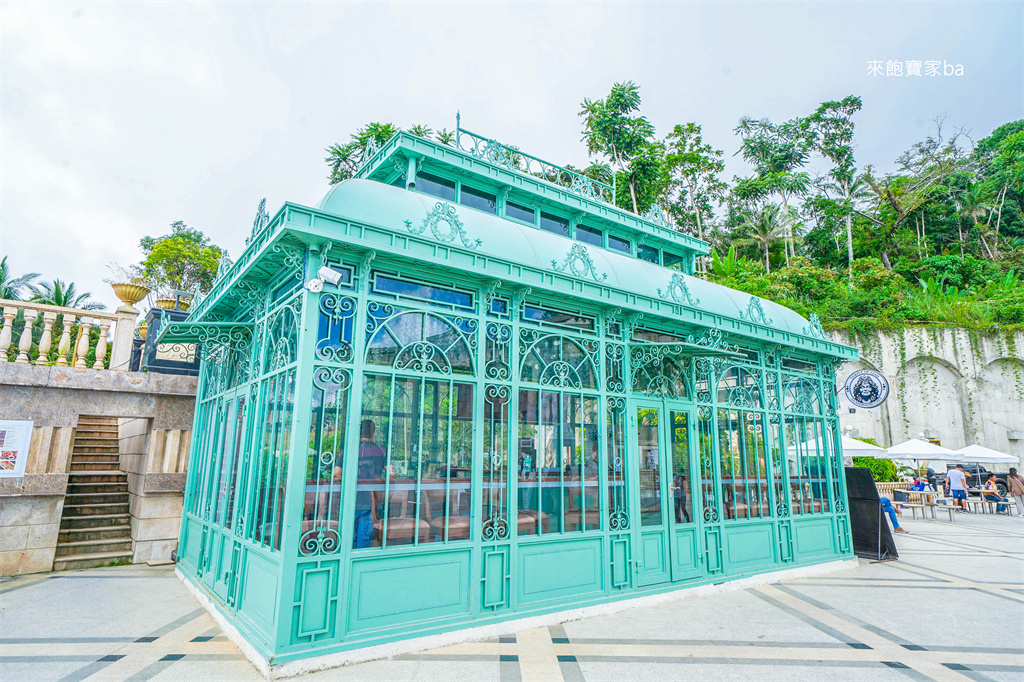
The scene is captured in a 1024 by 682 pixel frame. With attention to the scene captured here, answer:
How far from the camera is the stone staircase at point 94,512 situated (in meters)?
8.27

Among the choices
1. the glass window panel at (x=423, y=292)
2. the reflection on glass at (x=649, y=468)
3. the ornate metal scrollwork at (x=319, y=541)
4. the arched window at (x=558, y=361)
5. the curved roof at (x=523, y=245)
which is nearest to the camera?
the ornate metal scrollwork at (x=319, y=541)

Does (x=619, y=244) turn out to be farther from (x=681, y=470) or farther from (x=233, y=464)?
(x=233, y=464)

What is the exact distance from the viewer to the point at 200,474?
7.57 m

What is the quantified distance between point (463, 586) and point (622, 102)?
1110 inches

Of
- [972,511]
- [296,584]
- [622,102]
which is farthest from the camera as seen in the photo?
[622,102]

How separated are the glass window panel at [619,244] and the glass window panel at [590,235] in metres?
0.25

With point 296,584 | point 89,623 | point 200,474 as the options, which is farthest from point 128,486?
point 296,584

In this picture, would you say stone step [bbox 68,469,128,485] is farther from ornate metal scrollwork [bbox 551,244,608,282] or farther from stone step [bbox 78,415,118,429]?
ornate metal scrollwork [bbox 551,244,608,282]

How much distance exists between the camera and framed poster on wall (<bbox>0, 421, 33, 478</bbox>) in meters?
7.50

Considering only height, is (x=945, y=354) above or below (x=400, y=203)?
above

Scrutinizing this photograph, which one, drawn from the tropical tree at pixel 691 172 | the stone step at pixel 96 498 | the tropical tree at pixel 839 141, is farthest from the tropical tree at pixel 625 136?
the stone step at pixel 96 498

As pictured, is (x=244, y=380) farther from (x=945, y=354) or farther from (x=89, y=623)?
(x=945, y=354)

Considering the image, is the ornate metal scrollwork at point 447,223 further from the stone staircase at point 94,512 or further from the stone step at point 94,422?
the stone step at point 94,422

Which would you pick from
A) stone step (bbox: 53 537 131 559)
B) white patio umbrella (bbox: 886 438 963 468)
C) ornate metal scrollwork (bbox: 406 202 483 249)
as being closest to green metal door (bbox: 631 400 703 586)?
ornate metal scrollwork (bbox: 406 202 483 249)
